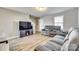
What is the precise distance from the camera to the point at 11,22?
1.11 meters

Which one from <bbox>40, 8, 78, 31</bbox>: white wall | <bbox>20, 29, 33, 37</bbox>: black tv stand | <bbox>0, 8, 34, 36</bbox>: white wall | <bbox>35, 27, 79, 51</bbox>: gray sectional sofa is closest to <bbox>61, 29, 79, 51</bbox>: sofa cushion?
<bbox>35, 27, 79, 51</bbox>: gray sectional sofa

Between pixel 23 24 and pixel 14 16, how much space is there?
18cm

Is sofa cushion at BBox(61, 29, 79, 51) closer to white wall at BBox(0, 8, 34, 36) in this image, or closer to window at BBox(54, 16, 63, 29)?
window at BBox(54, 16, 63, 29)

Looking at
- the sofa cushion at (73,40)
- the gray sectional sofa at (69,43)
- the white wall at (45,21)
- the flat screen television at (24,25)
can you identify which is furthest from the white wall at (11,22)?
the sofa cushion at (73,40)

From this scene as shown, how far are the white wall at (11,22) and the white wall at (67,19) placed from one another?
270 mm

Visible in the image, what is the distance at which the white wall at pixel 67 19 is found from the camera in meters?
0.95

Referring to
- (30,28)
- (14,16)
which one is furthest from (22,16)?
(30,28)

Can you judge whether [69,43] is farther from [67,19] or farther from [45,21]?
[45,21]

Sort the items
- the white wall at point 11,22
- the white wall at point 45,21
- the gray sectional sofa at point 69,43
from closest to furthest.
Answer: the gray sectional sofa at point 69,43 → the white wall at point 11,22 → the white wall at point 45,21

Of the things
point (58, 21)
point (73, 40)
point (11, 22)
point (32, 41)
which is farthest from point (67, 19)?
point (11, 22)

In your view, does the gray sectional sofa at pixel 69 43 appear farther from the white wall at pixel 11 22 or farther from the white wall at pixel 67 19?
the white wall at pixel 11 22

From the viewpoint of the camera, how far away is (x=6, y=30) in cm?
102

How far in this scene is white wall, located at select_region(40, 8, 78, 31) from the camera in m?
0.95

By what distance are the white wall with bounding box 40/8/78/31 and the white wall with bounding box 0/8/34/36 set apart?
0.27 meters
